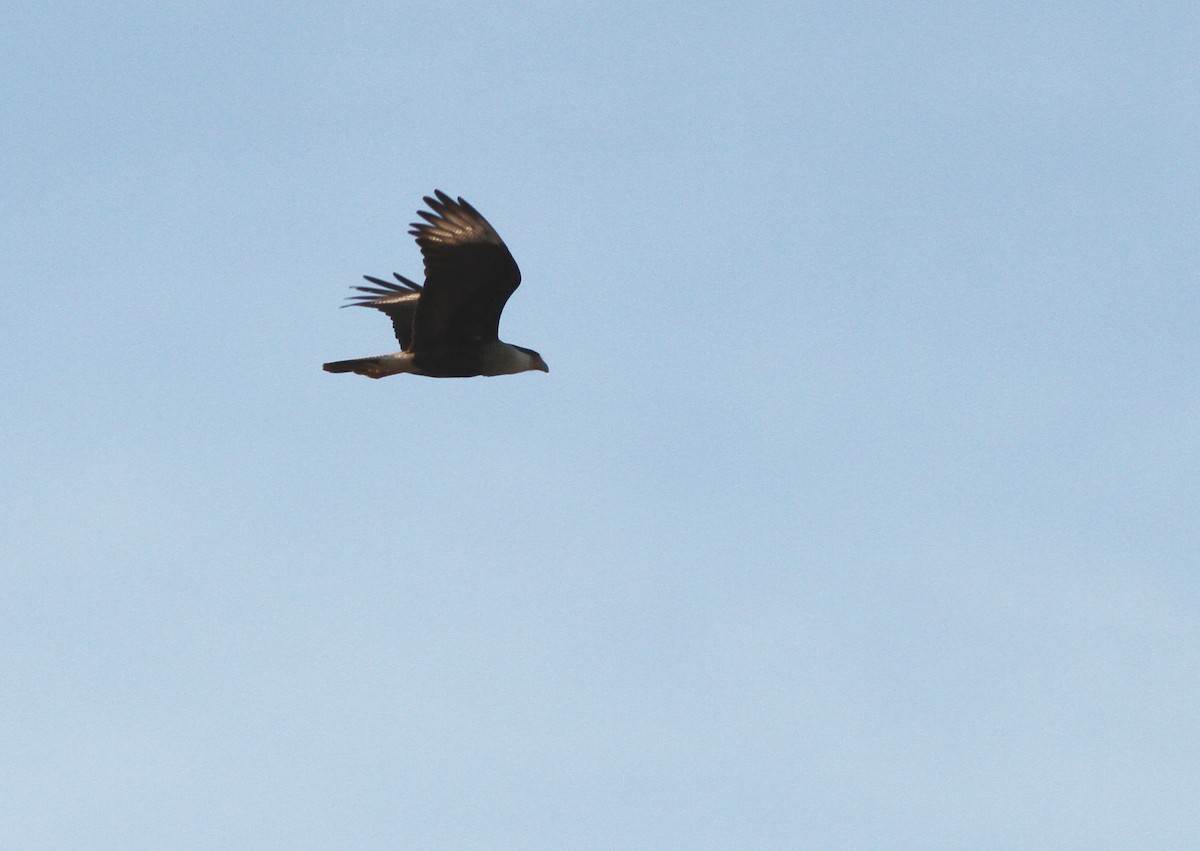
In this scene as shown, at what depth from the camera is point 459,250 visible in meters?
14.9

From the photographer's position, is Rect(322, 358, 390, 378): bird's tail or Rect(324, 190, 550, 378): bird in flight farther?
Rect(322, 358, 390, 378): bird's tail

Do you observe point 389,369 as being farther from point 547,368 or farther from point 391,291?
point 391,291

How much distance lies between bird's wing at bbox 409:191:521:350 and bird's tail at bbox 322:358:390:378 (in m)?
0.43

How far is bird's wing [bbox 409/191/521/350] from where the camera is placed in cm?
1487

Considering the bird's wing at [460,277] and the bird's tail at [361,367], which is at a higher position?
the bird's wing at [460,277]

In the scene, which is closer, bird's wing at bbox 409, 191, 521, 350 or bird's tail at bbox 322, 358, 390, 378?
bird's wing at bbox 409, 191, 521, 350

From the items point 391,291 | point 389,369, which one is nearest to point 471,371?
point 389,369

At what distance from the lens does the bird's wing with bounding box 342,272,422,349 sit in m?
17.8

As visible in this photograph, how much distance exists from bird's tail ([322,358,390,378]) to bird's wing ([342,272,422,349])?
1.65 meters

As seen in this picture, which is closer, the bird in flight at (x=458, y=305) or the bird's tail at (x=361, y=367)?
the bird in flight at (x=458, y=305)

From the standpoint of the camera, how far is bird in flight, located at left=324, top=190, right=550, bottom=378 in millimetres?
14883

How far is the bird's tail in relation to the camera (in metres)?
15.8

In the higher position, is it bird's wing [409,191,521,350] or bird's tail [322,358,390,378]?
bird's wing [409,191,521,350]

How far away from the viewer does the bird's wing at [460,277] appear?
14.9 metres
